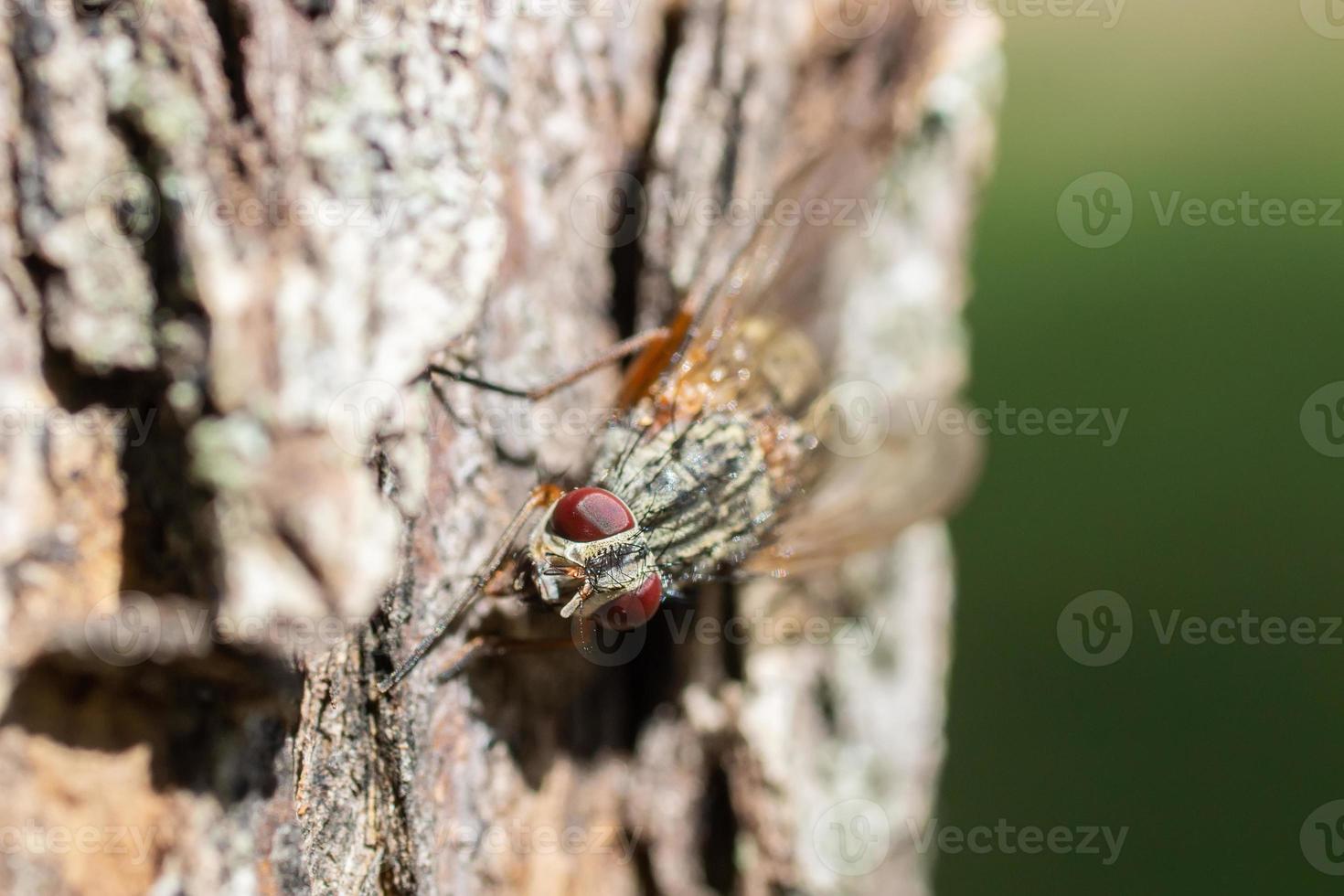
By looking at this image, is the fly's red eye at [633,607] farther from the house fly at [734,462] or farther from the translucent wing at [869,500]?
the translucent wing at [869,500]

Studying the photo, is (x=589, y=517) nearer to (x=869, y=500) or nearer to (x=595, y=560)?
(x=595, y=560)

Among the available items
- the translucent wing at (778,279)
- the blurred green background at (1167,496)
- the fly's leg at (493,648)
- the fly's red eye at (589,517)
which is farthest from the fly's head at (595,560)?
the blurred green background at (1167,496)

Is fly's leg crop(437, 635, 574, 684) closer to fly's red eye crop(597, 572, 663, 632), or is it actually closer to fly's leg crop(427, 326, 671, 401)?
fly's red eye crop(597, 572, 663, 632)

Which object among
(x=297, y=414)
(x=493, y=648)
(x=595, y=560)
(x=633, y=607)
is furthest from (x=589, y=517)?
(x=297, y=414)

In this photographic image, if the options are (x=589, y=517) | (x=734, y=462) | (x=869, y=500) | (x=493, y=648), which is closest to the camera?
(x=589, y=517)

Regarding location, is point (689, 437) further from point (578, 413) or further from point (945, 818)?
point (945, 818)

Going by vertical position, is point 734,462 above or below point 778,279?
below
